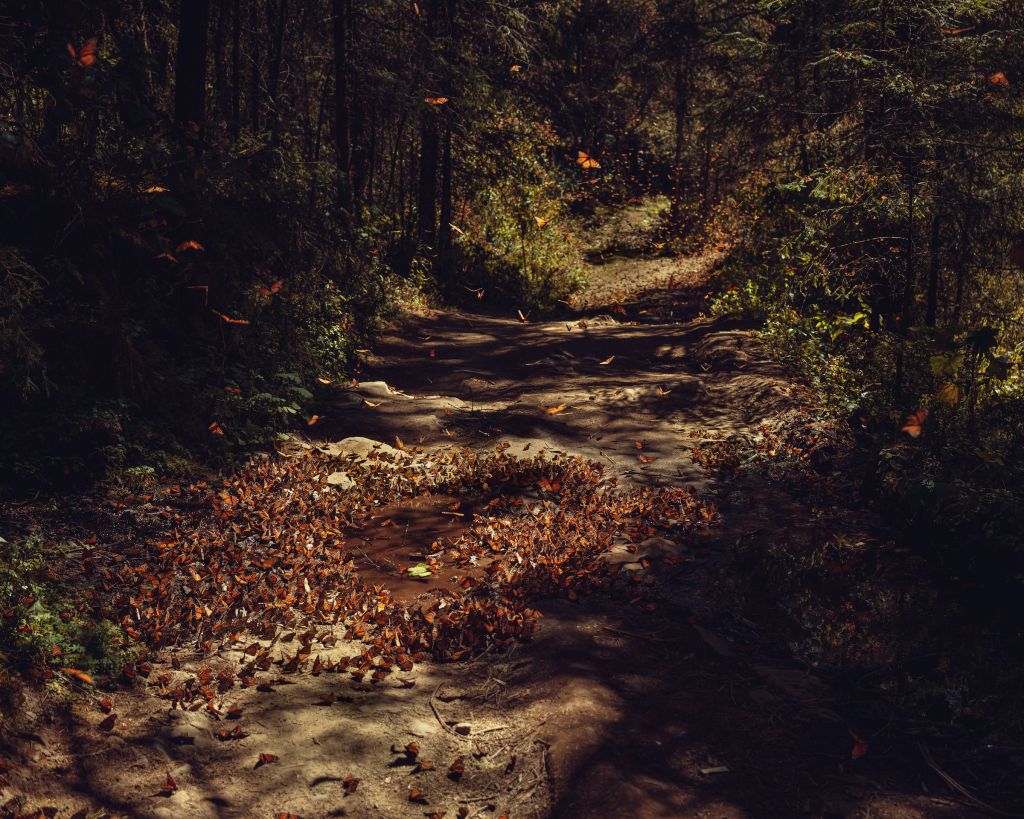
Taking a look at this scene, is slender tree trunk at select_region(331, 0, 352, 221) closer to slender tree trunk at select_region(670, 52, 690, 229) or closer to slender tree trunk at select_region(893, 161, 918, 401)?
slender tree trunk at select_region(893, 161, 918, 401)

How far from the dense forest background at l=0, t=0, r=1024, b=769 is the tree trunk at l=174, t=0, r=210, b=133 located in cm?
3

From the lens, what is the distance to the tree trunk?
974cm

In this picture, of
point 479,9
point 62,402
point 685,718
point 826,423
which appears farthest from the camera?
point 479,9

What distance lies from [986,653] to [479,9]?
708 inches

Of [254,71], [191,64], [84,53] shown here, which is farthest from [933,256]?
[254,71]

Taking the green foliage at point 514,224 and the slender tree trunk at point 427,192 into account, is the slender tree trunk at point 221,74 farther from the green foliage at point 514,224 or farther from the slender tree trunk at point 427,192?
the green foliage at point 514,224

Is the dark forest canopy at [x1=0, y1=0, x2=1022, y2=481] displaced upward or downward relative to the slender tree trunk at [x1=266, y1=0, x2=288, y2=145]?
downward

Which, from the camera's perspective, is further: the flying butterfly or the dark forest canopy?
the dark forest canopy

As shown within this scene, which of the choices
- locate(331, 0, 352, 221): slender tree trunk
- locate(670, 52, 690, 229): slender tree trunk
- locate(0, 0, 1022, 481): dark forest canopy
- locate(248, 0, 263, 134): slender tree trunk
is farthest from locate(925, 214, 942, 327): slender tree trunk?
locate(670, 52, 690, 229): slender tree trunk

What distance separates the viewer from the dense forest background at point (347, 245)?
6.89 metres

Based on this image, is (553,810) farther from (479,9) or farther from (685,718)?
(479,9)

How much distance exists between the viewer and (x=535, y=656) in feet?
17.5

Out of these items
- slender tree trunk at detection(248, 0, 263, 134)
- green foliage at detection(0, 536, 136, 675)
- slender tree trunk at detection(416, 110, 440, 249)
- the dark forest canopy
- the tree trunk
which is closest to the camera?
green foliage at detection(0, 536, 136, 675)

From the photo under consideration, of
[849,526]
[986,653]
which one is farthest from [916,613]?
[849,526]
